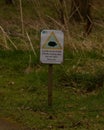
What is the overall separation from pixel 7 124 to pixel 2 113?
0.38m

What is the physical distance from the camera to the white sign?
5555 mm

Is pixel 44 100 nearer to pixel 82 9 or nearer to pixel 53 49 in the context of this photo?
pixel 53 49

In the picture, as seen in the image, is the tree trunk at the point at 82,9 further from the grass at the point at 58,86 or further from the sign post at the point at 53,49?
the sign post at the point at 53,49

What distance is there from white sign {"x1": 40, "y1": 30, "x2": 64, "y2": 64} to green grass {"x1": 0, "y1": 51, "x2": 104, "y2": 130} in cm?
62

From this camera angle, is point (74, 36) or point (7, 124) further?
point (74, 36)

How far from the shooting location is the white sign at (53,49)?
219 inches

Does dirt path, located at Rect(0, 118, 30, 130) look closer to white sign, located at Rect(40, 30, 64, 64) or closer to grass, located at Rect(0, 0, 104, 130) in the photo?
grass, located at Rect(0, 0, 104, 130)

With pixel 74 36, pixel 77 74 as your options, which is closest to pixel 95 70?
pixel 77 74

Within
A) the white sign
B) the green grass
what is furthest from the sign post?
the green grass

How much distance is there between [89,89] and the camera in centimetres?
658

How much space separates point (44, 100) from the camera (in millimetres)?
6066

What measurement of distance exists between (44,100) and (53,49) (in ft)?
2.70

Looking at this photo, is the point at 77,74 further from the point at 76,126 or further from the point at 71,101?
the point at 76,126

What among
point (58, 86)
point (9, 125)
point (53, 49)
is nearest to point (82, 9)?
point (58, 86)
